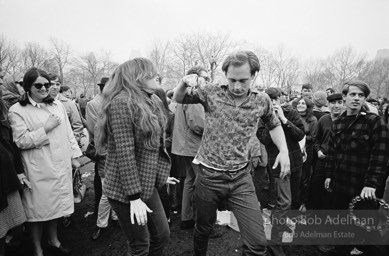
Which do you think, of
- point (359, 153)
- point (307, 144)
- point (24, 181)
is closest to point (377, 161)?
point (359, 153)

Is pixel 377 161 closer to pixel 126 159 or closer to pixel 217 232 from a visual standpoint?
pixel 217 232

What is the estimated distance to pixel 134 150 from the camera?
77.9 inches

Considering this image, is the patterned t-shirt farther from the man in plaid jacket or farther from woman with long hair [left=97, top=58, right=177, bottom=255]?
the man in plaid jacket

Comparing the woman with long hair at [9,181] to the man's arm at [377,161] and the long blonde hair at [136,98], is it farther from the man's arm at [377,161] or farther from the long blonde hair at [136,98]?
the man's arm at [377,161]

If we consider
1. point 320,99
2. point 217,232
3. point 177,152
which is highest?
point 320,99

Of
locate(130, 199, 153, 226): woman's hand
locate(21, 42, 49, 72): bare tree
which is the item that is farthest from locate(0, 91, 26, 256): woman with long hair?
locate(21, 42, 49, 72): bare tree

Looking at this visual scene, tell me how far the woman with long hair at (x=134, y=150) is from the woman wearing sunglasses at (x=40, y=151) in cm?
124

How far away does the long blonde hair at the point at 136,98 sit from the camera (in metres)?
1.94

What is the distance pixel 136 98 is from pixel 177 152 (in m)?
→ 2.01

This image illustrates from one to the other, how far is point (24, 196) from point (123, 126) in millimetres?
1839

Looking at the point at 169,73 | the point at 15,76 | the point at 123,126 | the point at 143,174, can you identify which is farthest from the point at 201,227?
the point at 169,73

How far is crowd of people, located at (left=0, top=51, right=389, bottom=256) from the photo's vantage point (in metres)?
2.00

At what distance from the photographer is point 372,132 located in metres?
2.88

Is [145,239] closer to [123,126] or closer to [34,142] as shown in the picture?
[123,126]
